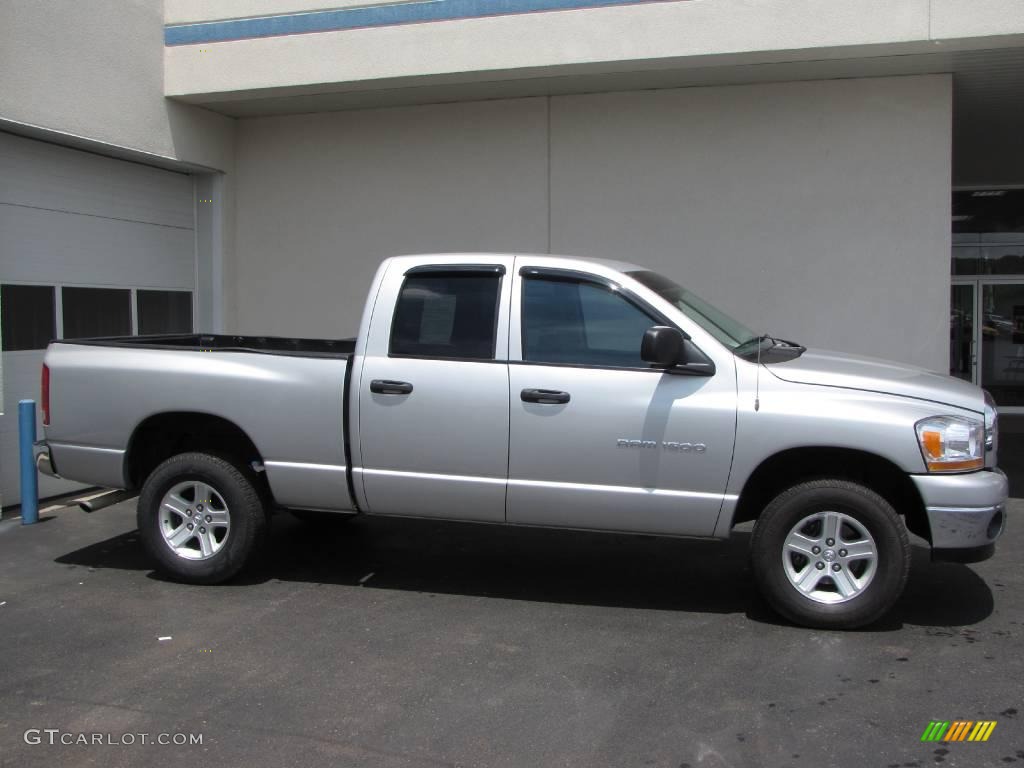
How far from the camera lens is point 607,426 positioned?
555 cm

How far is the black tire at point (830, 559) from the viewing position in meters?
5.26

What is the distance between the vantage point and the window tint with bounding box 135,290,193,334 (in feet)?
33.9

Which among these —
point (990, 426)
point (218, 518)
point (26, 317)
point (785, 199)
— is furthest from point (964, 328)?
point (26, 317)

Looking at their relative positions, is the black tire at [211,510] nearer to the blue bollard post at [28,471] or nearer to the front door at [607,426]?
the front door at [607,426]

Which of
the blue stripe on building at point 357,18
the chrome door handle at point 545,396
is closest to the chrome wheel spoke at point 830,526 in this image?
the chrome door handle at point 545,396

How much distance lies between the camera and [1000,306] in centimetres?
1505

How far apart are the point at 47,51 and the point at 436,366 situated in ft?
17.8

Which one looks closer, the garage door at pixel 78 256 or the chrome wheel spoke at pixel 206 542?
the chrome wheel spoke at pixel 206 542

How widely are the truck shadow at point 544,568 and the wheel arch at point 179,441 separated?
2.56 ft

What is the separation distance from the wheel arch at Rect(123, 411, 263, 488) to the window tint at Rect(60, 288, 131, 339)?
3.23 metres

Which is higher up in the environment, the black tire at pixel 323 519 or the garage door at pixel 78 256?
the garage door at pixel 78 256

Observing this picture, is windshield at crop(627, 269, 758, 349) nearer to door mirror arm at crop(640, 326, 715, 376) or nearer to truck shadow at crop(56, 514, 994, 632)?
door mirror arm at crop(640, 326, 715, 376)

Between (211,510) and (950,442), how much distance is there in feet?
14.6

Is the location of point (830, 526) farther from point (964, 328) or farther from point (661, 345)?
point (964, 328)
